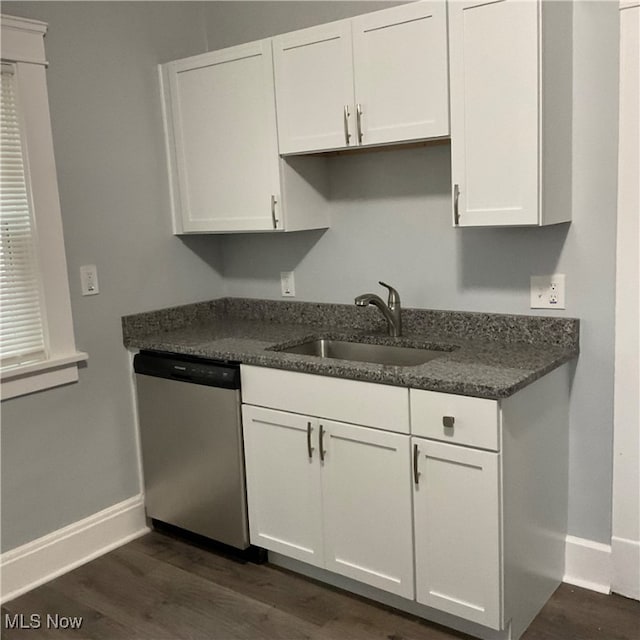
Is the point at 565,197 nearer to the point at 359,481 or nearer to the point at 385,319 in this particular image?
the point at 385,319

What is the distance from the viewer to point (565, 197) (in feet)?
7.80

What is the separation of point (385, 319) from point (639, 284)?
97 cm

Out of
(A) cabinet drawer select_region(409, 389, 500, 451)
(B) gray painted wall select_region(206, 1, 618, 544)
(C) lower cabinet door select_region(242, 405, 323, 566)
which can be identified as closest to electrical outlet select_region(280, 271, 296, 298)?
(B) gray painted wall select_region(206, 1, 618, 544)

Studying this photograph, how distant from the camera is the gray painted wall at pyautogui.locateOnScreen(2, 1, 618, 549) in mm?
2430

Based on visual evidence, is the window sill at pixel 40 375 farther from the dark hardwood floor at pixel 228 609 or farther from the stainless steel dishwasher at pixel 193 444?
the dark hardwood floor at pixel 228 609

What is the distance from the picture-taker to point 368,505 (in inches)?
94.7

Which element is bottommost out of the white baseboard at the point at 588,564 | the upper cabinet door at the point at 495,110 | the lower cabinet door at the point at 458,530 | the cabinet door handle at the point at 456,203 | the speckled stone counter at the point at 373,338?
the white baseboard at the point at 588,564

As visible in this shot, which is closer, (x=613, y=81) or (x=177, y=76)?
(x=613, y=81)

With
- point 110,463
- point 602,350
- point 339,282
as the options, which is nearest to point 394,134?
point 339,282

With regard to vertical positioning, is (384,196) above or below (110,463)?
above

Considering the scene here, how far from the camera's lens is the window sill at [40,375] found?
8.64 feet

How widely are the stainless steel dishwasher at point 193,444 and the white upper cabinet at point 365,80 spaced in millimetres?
959

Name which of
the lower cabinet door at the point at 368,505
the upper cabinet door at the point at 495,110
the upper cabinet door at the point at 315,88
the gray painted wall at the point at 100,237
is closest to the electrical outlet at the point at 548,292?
the upper cabinet door at the point at 495,110

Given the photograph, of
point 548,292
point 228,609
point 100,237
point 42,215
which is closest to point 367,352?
point 548,292
